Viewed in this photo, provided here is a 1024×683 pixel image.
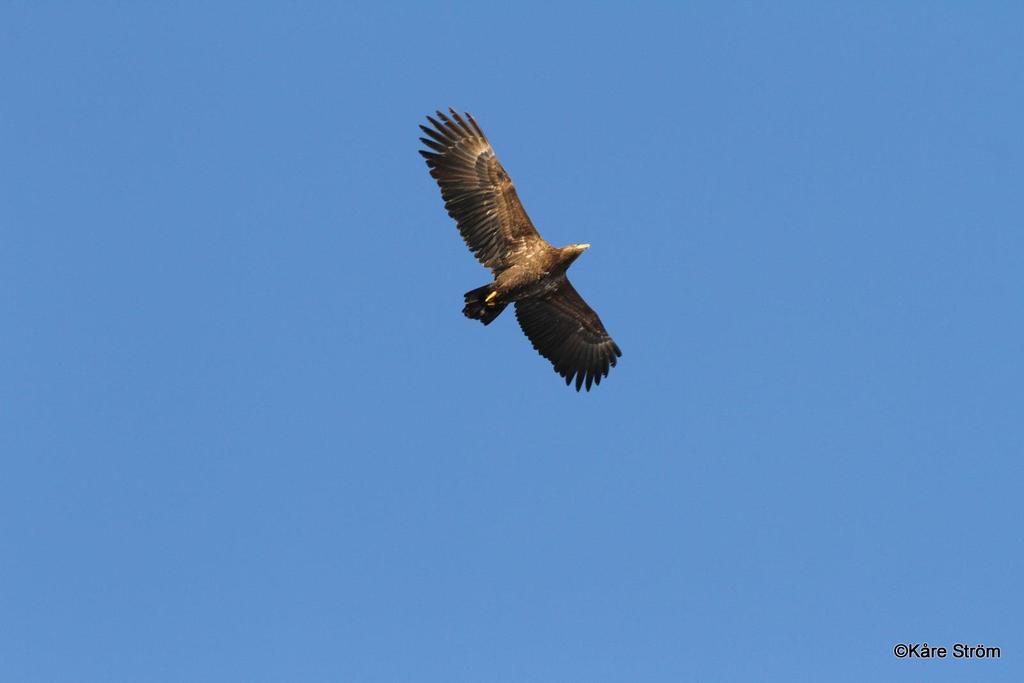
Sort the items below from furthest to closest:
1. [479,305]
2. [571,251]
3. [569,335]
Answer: [569,335]
[571,251]
[479,305]

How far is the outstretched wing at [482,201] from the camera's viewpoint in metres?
20.7

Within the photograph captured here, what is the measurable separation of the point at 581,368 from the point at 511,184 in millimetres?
4405

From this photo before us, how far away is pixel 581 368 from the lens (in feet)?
75.6

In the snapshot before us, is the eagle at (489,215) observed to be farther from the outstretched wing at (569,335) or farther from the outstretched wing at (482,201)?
the outstretched wing at (569,335)

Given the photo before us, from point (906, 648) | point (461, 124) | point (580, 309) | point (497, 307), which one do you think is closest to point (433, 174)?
point (461, 124)

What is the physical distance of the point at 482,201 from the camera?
68.3ft

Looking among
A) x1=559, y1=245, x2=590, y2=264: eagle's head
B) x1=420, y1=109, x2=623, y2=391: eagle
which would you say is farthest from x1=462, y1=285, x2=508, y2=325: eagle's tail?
x1=559, y1=245, x2=590, y2=264: eagle's head

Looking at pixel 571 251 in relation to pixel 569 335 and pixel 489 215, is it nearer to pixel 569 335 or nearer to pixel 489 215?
pixel 489 215

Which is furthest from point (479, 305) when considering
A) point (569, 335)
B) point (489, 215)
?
point (569, 335)

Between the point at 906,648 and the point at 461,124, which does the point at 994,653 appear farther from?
the point at 461,124

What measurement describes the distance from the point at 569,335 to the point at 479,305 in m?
3.07

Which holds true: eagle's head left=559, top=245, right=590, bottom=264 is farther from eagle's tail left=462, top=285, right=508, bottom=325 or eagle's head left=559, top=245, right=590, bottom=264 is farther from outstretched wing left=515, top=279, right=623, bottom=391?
eagle's tail left=462, top=285, right=508, bottom=325

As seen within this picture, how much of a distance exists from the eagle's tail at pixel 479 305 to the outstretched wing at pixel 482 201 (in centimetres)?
59

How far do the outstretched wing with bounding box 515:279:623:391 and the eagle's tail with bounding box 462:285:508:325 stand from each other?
1.54m
